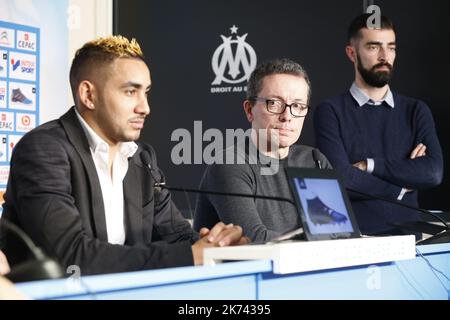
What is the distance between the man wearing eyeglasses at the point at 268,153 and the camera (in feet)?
9.55

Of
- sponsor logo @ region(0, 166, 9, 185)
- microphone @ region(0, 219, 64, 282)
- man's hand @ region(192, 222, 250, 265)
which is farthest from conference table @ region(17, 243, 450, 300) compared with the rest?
sponsor logo @ region(0, 166, 9, 185)

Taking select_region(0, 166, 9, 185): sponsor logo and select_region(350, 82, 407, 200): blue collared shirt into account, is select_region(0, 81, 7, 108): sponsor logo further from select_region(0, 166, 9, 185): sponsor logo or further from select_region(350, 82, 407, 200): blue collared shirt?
select_region(350, 82, 407, 200): blue collared shirt

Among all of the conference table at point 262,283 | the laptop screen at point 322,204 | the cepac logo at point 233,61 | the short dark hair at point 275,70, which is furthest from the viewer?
the cepac logo at point 233,61

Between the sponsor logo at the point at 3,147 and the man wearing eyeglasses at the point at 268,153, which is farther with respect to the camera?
the sponsor logo at the point at 3,147

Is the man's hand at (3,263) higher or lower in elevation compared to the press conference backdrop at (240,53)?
lower

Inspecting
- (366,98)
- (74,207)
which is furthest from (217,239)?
(366,98)

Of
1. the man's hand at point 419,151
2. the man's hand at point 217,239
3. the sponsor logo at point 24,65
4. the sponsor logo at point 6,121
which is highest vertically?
the sponsor logo at point 24,65

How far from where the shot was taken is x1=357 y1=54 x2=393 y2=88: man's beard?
3.89 metres

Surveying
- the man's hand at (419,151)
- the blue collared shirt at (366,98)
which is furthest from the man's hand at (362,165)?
the blue collared shirt at (366,98)

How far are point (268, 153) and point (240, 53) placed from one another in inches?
77.2

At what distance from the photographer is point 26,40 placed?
412 cm

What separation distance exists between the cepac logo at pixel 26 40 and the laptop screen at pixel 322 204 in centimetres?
232

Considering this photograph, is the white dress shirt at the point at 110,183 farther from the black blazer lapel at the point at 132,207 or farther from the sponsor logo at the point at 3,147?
the sponsor logo at the point at 3,147

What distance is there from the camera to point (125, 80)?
2.68 m
